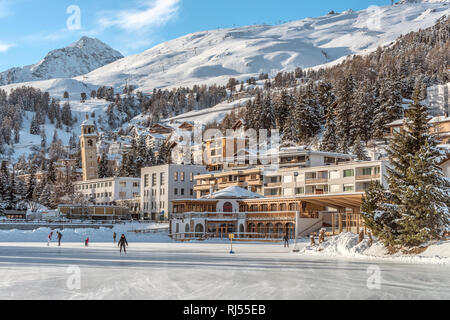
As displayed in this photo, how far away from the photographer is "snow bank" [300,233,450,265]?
1097 inches

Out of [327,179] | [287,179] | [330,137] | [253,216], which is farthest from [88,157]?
[327,179]

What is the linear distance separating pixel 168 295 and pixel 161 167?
7763cm

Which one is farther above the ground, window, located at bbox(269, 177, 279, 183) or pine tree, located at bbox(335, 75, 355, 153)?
pine tree, located at bbox(335, 75, 355, 153)

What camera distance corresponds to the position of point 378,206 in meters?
33.5

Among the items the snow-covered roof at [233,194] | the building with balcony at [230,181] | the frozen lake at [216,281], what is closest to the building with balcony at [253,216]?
the snow-covered roof at [233,194]

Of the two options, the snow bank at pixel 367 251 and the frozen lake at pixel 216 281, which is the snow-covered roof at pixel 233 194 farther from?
the frozen lake at pixel 216 281

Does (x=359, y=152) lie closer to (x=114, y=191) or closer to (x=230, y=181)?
(x=230, y=181)

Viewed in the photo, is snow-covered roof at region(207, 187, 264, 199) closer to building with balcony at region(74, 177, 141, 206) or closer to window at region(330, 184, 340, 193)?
window at region(330, 184, 340, 193)

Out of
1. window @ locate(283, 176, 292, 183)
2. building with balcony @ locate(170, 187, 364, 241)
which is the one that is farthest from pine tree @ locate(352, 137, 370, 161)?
building with balcony @ locate(170, 187, 364, 241)

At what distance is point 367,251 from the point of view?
1278 inches

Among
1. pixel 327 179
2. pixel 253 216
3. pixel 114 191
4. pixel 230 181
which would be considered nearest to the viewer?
pixel 253 216

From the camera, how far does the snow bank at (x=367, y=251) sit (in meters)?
27.9
